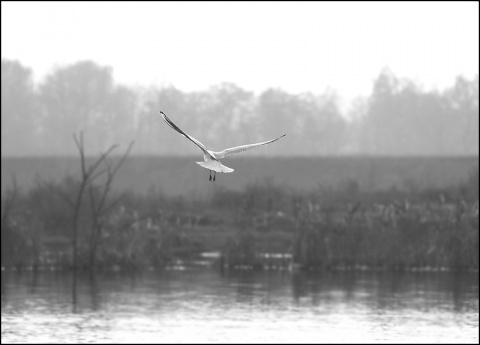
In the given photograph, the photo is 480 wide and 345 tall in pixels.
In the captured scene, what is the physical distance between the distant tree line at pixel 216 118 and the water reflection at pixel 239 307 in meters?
93.1

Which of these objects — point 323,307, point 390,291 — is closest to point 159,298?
point 323,307

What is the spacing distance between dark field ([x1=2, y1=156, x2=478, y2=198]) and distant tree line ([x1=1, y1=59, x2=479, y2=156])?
2712 cm

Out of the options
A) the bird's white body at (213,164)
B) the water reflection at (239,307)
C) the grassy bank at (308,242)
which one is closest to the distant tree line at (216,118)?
the grassy bank at (308,242)

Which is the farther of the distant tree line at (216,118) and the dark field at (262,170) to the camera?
the distant tree line at (216,118)

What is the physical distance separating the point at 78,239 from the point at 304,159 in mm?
62629

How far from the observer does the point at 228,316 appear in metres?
39.2

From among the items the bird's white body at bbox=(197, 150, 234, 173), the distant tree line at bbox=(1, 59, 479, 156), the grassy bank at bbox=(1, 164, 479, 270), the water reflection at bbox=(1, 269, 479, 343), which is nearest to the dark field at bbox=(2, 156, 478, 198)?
the distant tree line at bbox=(1, 59, 479, 156)

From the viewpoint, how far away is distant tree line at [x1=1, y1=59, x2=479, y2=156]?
148m

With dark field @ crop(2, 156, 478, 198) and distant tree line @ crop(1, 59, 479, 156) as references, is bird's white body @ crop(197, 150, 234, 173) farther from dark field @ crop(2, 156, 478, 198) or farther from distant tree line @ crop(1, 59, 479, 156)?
distant tree line @ crop(1, 59, 479, 156)

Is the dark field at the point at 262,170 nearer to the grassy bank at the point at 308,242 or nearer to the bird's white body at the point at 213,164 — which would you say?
the grassy bank at the point at 308,242

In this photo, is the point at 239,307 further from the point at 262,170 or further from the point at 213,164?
the point at 262,170

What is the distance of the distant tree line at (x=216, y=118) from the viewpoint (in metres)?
148

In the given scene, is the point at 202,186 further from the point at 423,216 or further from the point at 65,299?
the point at 65,299

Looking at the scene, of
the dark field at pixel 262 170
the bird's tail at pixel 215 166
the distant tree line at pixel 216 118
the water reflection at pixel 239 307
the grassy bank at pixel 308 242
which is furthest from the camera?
the distant tree line at pixel 216 118
